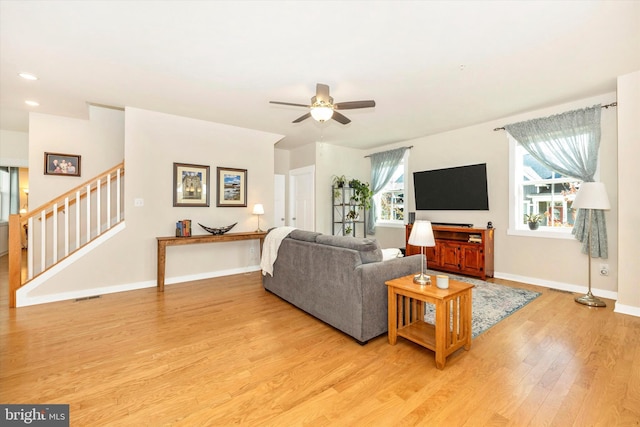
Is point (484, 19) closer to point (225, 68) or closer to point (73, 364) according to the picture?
point (225, 68)

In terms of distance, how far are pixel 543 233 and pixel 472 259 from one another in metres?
1.04

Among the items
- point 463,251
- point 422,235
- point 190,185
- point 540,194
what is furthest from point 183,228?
point 540,194

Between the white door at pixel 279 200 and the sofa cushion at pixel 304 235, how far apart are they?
10.2 ft

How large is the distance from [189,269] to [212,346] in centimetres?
249

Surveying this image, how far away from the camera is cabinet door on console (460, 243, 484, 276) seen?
450cm

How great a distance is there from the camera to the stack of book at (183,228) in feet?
14.2

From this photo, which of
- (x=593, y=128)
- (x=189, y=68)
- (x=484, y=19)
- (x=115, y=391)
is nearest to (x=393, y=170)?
(x=593, y=128)

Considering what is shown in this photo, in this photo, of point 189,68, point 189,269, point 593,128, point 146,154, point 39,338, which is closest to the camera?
point 39,338

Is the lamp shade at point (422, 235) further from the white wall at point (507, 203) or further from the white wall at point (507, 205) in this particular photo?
the white wall at point (507, 203)

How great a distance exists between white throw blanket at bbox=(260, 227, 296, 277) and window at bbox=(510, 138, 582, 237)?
3660 mm

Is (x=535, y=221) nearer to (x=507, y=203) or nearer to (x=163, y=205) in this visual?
(x=507, y=203)

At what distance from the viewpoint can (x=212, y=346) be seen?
246cm

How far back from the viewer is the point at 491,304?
3.39 m

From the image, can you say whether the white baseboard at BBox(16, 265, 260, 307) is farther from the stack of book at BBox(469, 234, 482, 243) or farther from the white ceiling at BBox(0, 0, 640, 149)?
the stack of book at BBox(469, 234, 482, 243)
